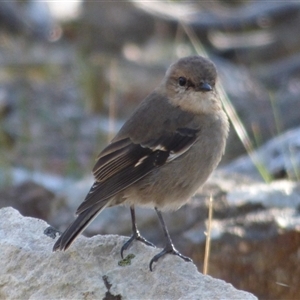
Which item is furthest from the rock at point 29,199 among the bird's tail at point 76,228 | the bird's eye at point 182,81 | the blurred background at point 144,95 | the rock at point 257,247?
the bird's tail at point 76,228

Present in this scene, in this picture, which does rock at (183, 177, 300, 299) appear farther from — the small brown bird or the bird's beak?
the bird's beak

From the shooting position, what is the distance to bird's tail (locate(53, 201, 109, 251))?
14.9 feet

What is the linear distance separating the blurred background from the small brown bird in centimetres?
106

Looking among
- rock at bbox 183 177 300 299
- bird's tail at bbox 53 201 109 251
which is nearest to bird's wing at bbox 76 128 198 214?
bird's tail at bbox 53 201 109 251

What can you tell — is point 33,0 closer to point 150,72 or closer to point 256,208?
point 150,72

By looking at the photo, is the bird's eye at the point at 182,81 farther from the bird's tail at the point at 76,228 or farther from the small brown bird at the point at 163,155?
the bird's tail at the point at 76,228

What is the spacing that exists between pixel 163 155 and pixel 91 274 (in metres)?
1.15

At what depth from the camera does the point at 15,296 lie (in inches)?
172

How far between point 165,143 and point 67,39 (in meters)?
9.12

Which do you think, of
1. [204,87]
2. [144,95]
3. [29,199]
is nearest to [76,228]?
[204,87]

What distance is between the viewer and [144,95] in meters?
11.4

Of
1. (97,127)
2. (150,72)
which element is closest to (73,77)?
(150,72)

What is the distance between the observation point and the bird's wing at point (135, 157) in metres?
5.19

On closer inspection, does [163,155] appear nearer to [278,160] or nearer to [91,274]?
[91,274]
